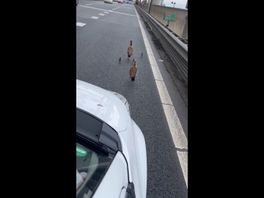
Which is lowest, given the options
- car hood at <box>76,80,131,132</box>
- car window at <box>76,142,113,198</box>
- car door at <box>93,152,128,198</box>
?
car door at <box>93,152,128,198</box>

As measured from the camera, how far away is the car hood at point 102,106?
7.38ft

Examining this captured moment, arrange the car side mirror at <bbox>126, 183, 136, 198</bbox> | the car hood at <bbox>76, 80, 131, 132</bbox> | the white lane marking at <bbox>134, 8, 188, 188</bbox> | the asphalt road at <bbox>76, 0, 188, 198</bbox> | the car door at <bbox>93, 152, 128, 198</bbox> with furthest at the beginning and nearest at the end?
the white lane marking at <bbox>134, 8, 188, 188</bbox>, the asphalt road at <bbox>76, 0, 188, 198</bbox>, the car hood at <bbox>76, 80, 131, 132</bbox>, the car side mirror at <bbox>126, 183, 136, 198</bbox>, the car door at <bbox>93, 152, 128, 198</bbox>

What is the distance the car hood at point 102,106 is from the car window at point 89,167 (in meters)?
0.39

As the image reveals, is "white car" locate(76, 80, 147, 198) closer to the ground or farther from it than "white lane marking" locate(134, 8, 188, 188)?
farther from it

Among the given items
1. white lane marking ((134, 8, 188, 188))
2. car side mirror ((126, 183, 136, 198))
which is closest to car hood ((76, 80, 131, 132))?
car side mirror ((126, 183, 136, 198))

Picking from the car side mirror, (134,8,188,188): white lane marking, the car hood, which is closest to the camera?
the car side mirror

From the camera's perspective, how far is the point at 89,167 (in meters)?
1.76

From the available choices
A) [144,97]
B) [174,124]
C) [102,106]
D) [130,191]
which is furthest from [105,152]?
[144,97]

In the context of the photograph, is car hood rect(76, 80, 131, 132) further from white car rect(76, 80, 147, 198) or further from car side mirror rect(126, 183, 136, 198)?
car side mirror rect(126, 183, 136, 198)

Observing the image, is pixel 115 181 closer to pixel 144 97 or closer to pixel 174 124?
pixel 174 124

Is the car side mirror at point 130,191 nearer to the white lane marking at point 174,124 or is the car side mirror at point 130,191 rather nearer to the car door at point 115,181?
the car door at point 115,181

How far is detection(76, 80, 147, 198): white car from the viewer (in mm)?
1640
